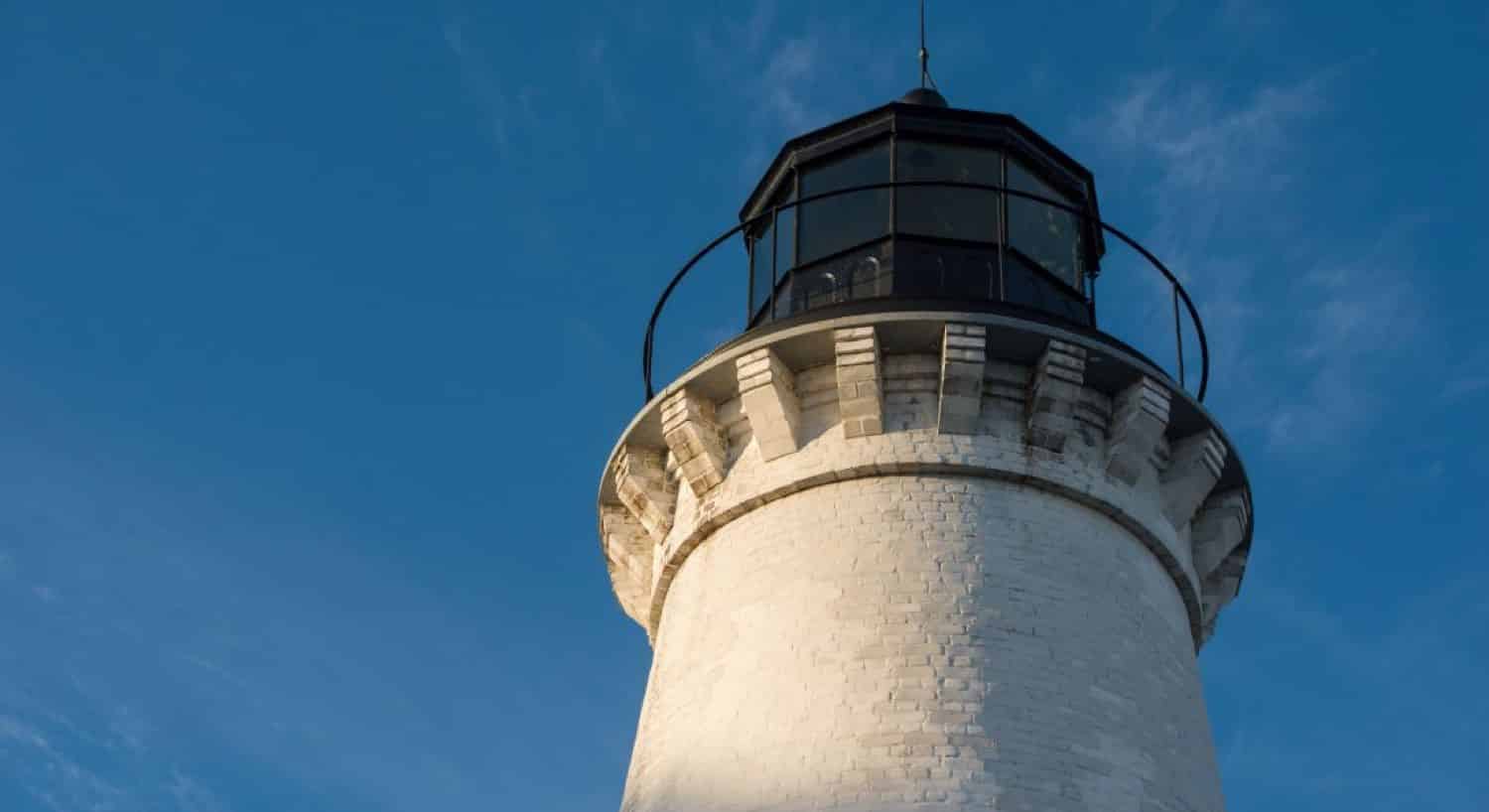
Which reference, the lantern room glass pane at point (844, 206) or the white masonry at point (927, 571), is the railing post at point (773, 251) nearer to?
the lantern room glass pane at point (844, 206)

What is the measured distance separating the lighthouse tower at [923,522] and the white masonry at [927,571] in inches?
0.8

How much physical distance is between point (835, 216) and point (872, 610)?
4082mm

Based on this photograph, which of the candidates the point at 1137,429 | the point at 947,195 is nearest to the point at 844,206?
the point at 947,195

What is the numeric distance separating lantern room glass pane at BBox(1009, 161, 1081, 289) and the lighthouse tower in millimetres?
35

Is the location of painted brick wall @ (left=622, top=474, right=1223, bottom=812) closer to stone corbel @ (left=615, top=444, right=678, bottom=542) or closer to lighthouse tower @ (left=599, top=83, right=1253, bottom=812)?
lighthouse tower @ (left=599, top=83, right=1253, bottom=812)

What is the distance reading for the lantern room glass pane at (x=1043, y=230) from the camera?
15453mm

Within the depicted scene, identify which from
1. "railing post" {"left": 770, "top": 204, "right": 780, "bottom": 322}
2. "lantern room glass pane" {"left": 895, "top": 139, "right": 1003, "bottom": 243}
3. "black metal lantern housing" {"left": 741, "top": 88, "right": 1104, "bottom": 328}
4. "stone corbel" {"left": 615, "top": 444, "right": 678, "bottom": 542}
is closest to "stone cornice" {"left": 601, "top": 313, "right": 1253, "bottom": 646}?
"stone corbel" {"left": 615, "top": 444, "right": 678, "bottom": 542}

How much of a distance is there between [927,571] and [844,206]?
385cm

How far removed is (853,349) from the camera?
1348 cm

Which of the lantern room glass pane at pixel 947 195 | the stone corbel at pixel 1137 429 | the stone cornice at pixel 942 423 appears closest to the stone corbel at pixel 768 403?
the stone cornice at pixel 942 423

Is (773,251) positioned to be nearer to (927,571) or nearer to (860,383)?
(860,383)

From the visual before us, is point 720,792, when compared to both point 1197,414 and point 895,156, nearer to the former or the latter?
point 1197,414

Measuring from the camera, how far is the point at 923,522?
1300cm

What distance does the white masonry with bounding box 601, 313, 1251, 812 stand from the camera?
39.1 feet
